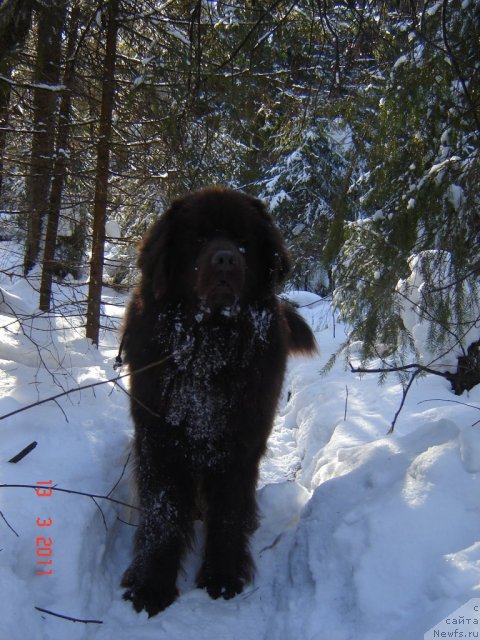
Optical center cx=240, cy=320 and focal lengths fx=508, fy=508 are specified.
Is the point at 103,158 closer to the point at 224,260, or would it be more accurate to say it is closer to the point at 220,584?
the point at 224,260

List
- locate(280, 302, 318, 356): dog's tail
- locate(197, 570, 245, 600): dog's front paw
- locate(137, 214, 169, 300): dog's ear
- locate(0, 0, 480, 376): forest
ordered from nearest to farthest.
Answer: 1. locate(197, 570, 245, 600): dog's front paw
2. locate(137, 214, 169, 300): dog's ear
3. locate(0, 0, 480, 376): forest
4. locate(280, 302, 318, 356): dog's tail

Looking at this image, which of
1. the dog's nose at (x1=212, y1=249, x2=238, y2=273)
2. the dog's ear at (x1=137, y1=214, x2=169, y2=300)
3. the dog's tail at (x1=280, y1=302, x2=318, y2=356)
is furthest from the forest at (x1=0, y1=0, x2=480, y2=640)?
the dog's nose at (x1=212, y1=249, x2=238, y2=273)

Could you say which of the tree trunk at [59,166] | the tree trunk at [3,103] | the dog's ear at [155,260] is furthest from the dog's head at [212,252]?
the tree trunk at [59,166]

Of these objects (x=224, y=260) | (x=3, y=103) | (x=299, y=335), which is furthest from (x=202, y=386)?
(x=3, y=103)

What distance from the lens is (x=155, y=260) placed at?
9.18 ft

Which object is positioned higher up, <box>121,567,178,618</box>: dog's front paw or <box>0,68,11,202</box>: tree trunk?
<box>0,68,11,202</box>: tree trunk

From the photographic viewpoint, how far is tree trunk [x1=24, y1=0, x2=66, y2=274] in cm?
518

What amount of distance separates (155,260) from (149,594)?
5.61 feet

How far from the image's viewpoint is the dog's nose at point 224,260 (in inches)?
101

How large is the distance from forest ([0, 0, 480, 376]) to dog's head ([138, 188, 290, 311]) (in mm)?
789

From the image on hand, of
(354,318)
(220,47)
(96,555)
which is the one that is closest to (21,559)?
(96,555)

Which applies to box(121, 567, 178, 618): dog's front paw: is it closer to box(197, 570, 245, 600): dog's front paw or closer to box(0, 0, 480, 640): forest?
box(0, 0, 480, 640): forest

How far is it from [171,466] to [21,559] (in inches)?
33.3

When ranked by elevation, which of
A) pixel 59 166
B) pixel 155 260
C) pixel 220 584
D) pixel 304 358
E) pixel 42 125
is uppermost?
pixel 42 125
